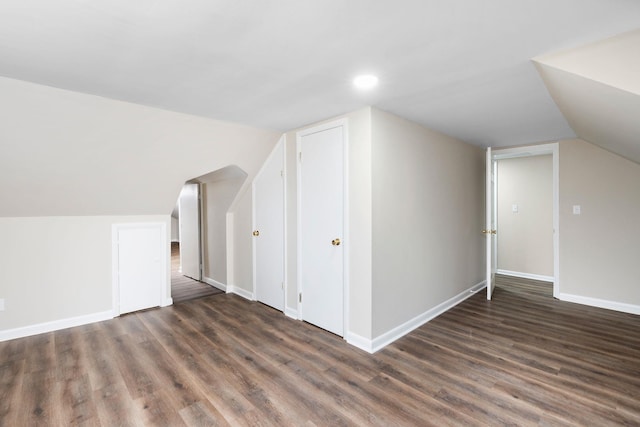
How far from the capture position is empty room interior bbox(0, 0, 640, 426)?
5.17 ft

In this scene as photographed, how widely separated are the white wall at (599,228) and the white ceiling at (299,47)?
1.96m

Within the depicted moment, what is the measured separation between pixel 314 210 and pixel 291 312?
123 centimetres

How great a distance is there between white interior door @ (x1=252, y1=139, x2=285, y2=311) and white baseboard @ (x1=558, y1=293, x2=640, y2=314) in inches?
147

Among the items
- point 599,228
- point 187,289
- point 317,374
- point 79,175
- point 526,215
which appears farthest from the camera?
point 526,215

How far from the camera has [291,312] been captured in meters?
3.46

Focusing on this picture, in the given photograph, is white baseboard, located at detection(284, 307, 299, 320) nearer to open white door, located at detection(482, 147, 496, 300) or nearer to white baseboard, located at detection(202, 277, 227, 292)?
white baseboard, located at detection(202, 277, 227, 292)

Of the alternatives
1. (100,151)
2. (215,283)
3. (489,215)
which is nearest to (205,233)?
(215,283)

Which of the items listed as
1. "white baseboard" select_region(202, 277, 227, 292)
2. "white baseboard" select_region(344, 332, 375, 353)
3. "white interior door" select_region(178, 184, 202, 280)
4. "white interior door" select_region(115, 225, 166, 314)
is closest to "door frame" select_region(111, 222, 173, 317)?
"white interior door" select_region(115, 225, 166, 314)

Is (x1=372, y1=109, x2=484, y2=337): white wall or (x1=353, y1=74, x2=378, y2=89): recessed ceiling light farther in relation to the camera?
(x1=372, y1=109, x2=484, y2=337): white wall

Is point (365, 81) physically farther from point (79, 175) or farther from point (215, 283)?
point (215, 283)

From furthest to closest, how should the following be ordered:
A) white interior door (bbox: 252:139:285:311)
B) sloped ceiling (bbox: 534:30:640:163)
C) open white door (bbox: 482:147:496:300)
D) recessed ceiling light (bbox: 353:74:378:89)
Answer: open white door (bbox: 482:147:496:300)
white interior door (bbox: 252:139:285:311)
recessed ceiling light (bbox: 353:74:378:89)
sloped ceiling (bbox: 534:30:640:163)

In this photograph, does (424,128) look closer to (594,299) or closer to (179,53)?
(179,53)

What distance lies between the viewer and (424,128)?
10.8ft

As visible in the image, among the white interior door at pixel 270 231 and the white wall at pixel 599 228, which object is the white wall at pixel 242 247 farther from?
the white wall at pixel 599 228
